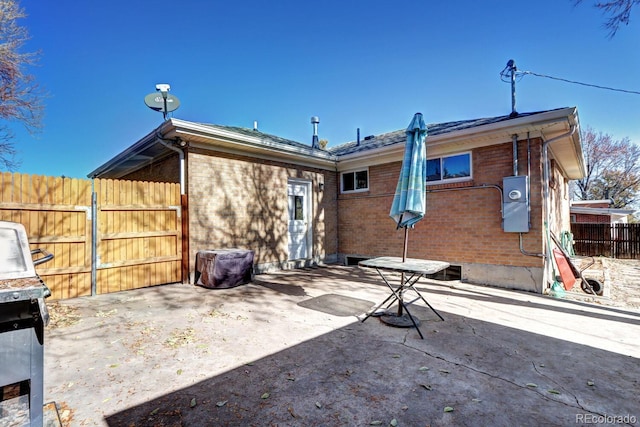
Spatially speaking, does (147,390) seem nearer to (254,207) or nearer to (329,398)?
(329,398)

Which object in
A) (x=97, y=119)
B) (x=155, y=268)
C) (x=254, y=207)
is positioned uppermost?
(x=97, y=119)

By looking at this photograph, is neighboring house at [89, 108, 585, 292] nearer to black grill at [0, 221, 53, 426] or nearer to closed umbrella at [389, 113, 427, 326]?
closed umbrella at [389, 113, 427, 326]

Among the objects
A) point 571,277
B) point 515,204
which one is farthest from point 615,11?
point 571,277

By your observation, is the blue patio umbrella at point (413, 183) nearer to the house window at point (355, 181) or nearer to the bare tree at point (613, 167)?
the house window at point (355, 181)

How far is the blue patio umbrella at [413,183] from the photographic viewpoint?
12.5ft

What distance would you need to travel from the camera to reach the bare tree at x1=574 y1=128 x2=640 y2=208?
23183 mm

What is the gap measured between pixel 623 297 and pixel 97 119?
2563cm

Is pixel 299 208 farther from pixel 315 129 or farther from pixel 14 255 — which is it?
pixel 14 255

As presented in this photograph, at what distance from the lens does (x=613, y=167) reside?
23969 mm

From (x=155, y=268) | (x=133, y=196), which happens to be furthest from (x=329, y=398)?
(x=133, y=196)

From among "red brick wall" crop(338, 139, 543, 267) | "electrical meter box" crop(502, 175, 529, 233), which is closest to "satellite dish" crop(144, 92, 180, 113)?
"red brick wall" crop(338, 139, 543, 267)

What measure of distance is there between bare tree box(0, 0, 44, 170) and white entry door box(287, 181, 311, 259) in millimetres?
7856

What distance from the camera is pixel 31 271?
5.16 feet

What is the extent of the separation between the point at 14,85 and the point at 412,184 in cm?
1104
